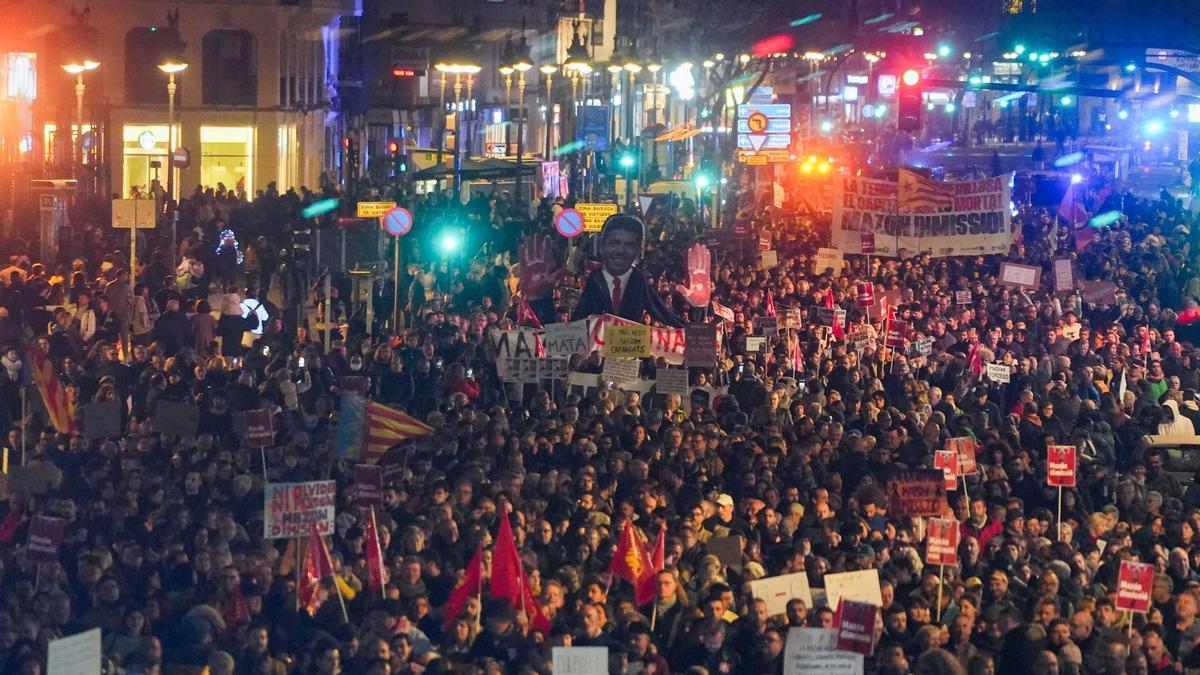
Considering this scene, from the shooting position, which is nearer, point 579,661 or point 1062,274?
point 579,661

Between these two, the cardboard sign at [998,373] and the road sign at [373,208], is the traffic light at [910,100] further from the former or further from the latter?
the cardboard sign at [998,373]

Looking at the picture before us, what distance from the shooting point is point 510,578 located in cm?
1247

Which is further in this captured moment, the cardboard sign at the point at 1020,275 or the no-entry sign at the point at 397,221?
the no-entry sign at the point at 397,221

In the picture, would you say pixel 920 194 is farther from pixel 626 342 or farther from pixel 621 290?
pixel 626 342

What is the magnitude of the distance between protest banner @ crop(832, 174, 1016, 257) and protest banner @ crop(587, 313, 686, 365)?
7.89 meters

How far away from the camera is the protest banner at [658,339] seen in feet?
69.5

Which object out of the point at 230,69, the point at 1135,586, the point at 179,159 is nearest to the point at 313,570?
the point at 1135,586

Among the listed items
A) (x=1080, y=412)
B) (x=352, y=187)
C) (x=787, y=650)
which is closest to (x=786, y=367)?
(x=1080, y=412)

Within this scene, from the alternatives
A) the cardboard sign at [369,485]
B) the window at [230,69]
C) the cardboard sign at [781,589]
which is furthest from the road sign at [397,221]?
the window at [230,69]

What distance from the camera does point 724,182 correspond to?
209 ft

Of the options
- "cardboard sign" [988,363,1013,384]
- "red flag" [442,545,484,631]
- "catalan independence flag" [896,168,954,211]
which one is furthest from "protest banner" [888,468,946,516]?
"catalan independence flag" [896,168,954,211]

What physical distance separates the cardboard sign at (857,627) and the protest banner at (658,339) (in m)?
9.78

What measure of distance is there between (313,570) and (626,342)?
26.6ft

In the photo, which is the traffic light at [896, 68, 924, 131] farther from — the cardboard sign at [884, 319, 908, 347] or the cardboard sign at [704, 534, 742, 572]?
the cardboard sign at [704, 534, 742, 572]
